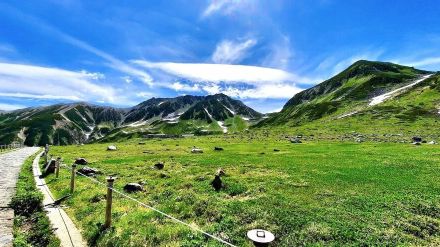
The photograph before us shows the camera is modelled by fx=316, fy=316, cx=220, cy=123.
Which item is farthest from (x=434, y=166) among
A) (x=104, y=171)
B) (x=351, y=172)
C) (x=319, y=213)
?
(x=104, y=171)

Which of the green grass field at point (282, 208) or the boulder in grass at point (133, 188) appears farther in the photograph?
the boulder in grass at point (133, 188)

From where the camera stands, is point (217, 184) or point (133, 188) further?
point (133, 188)

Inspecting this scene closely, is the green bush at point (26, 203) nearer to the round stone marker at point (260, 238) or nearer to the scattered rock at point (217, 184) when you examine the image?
the scattered rock at point (217, 184)

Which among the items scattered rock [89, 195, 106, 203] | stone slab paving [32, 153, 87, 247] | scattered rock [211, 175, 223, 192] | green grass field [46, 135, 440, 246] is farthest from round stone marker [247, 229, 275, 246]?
scattered rock [89, 195, 106, 203]

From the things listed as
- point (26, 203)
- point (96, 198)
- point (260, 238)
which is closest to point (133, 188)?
point (96, 198)

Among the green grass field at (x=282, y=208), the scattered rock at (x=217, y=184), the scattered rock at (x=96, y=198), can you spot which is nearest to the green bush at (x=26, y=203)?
the green grass field at (x=282, y=208)

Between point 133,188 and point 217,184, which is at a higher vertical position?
point 217,184

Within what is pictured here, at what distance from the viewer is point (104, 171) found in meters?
41.4

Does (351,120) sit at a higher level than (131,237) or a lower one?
higher

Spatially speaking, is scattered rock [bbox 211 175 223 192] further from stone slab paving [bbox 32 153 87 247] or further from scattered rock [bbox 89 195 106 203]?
stone slab paving [bbox 32 153 87 247]

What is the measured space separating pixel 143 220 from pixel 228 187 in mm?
9662

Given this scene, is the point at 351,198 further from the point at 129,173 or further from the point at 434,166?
the point at 129,173

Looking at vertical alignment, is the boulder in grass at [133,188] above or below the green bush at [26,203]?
above

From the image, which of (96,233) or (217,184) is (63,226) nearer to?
(96,233)
